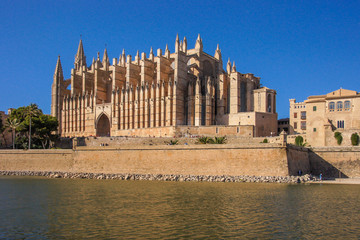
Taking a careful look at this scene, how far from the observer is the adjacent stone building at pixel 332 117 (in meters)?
33.2

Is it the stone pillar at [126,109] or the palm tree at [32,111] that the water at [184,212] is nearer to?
the palm tree at [32,111]

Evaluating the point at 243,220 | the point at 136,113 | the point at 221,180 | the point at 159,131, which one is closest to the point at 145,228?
the point at 243,220

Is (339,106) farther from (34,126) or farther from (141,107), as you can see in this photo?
(34,126)

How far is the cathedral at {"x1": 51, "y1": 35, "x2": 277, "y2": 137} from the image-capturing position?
4572 cm

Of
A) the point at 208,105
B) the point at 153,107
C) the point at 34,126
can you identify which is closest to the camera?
the point at 34,126

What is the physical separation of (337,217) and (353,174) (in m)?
14.4

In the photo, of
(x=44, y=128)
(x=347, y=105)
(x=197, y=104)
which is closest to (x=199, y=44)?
(x=197, y=104)

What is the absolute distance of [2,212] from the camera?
17.6 metres

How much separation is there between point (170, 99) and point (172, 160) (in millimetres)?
18355

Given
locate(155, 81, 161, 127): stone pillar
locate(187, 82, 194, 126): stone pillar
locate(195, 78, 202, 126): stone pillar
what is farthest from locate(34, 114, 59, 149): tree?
locate(195, 78, 202, 126): stone pillar

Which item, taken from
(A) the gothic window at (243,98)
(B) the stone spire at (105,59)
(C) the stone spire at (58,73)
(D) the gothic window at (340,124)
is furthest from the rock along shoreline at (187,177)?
(C) the stone spire at (58,73)

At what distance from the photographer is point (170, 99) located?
48.2 metres

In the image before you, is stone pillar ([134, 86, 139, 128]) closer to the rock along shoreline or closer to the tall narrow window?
the rock along shoreline

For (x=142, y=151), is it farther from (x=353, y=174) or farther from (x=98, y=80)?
(x=98, y=80)
